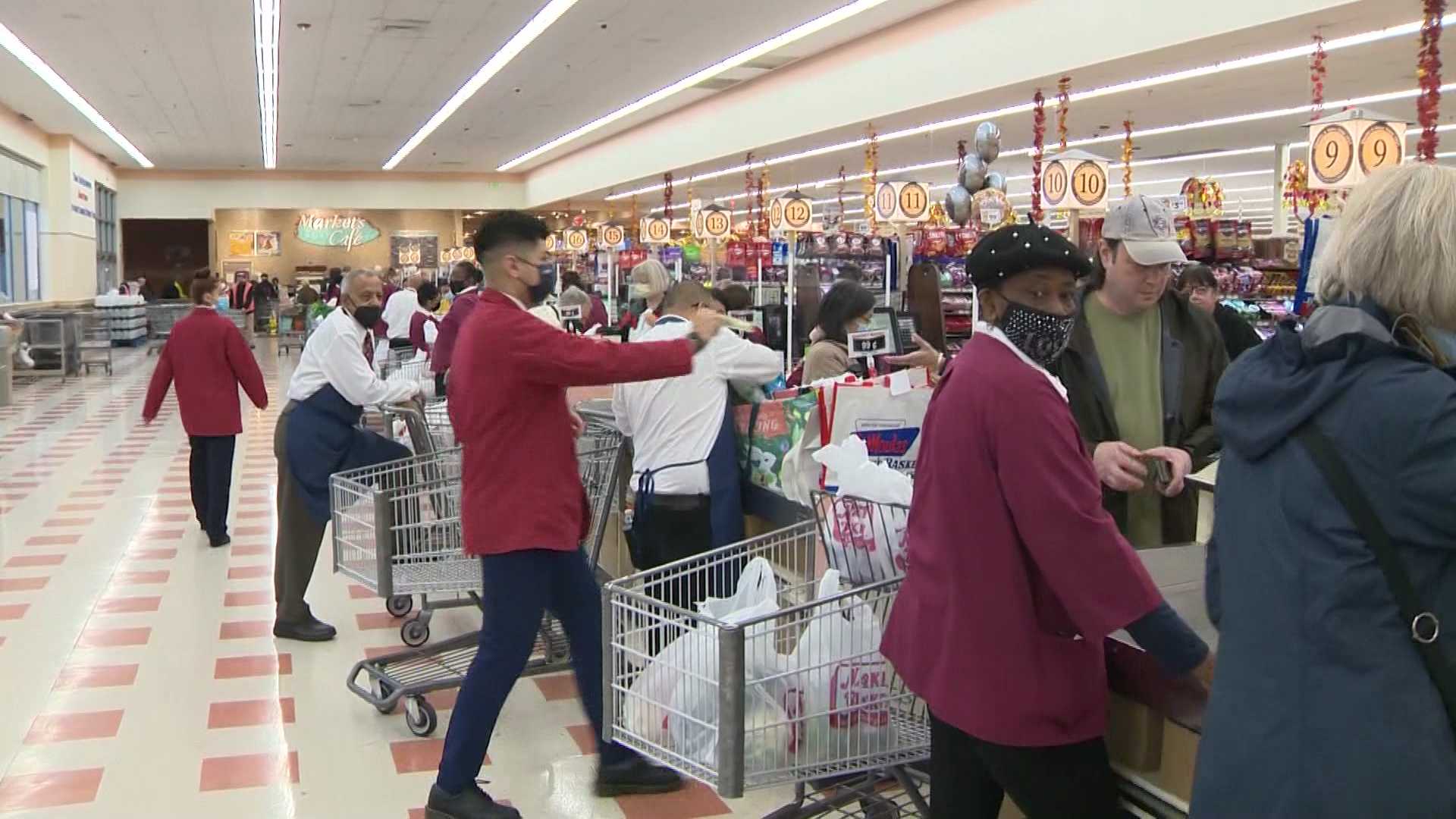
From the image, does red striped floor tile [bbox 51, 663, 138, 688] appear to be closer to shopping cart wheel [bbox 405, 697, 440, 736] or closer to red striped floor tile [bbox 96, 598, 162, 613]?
red striped floor tile [bbox 96, 598, 162, 613]

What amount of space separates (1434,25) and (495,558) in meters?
7.88

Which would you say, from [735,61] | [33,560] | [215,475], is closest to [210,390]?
[215,475]

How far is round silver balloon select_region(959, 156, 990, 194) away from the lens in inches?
424

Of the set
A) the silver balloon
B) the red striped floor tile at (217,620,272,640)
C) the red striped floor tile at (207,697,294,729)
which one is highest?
the silver balloon

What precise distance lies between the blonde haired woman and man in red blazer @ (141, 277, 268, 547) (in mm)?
6127

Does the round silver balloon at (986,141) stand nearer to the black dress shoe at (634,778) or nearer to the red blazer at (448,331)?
the red blazer at (448,331)

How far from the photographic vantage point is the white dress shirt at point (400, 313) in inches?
449

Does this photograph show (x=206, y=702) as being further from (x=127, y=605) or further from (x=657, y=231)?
(x=657, y=231)

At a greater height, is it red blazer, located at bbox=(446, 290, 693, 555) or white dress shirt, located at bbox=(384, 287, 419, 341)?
white dress shirt, located at bbox=(384, 287, 419, 341)

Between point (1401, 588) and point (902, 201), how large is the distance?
460 inches

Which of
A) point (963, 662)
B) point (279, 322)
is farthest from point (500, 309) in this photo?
point (279, 322)

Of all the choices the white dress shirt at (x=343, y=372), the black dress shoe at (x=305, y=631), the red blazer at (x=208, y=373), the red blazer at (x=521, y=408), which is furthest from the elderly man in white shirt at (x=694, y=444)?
the red blazer at (x=208, y=373)

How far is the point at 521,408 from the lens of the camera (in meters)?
3.10

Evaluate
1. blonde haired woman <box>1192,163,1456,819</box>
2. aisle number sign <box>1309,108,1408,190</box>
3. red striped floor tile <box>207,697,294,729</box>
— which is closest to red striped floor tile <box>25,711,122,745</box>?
red striped floor tile <box>207,697,294,729</box>
